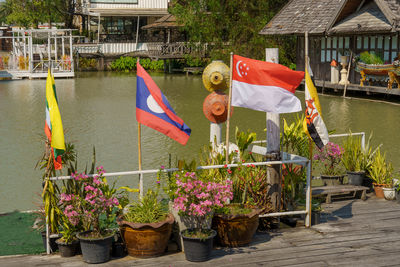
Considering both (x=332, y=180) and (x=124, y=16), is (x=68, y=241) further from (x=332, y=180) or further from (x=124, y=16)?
(x=124, y=16)

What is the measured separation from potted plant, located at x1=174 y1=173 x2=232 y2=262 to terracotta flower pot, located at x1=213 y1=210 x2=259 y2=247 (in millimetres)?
251

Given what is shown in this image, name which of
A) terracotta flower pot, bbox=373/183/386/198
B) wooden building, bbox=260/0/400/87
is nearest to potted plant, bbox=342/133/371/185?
terracotta flower pot, bbox=373/183/386/198

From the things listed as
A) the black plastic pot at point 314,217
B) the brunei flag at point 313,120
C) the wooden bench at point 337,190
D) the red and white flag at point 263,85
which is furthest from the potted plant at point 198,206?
the wooden bench at point 337,190

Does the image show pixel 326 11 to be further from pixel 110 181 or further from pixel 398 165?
pixel 110 181

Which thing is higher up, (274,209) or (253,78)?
→ (253,78)

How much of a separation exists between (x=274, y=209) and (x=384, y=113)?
57.5 ft

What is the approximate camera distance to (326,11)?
3266 cm

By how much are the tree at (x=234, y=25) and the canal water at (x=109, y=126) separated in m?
4.73

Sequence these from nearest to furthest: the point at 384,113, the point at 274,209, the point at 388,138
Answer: the point at 274,209 < the point at 388,138 < the point at 384,113

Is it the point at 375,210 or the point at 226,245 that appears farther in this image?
the point at 375,210

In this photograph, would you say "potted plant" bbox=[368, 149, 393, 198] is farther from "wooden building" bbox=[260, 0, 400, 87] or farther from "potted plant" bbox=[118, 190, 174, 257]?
"wooden building" bbox=[260, 0, 400, 87]

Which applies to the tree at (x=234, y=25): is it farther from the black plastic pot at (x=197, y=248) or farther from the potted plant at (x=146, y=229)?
the black plastic pot at (x=197, y=248)

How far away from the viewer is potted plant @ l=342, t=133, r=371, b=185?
36.7 ft

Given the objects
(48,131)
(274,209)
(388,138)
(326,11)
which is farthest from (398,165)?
(326,11)
